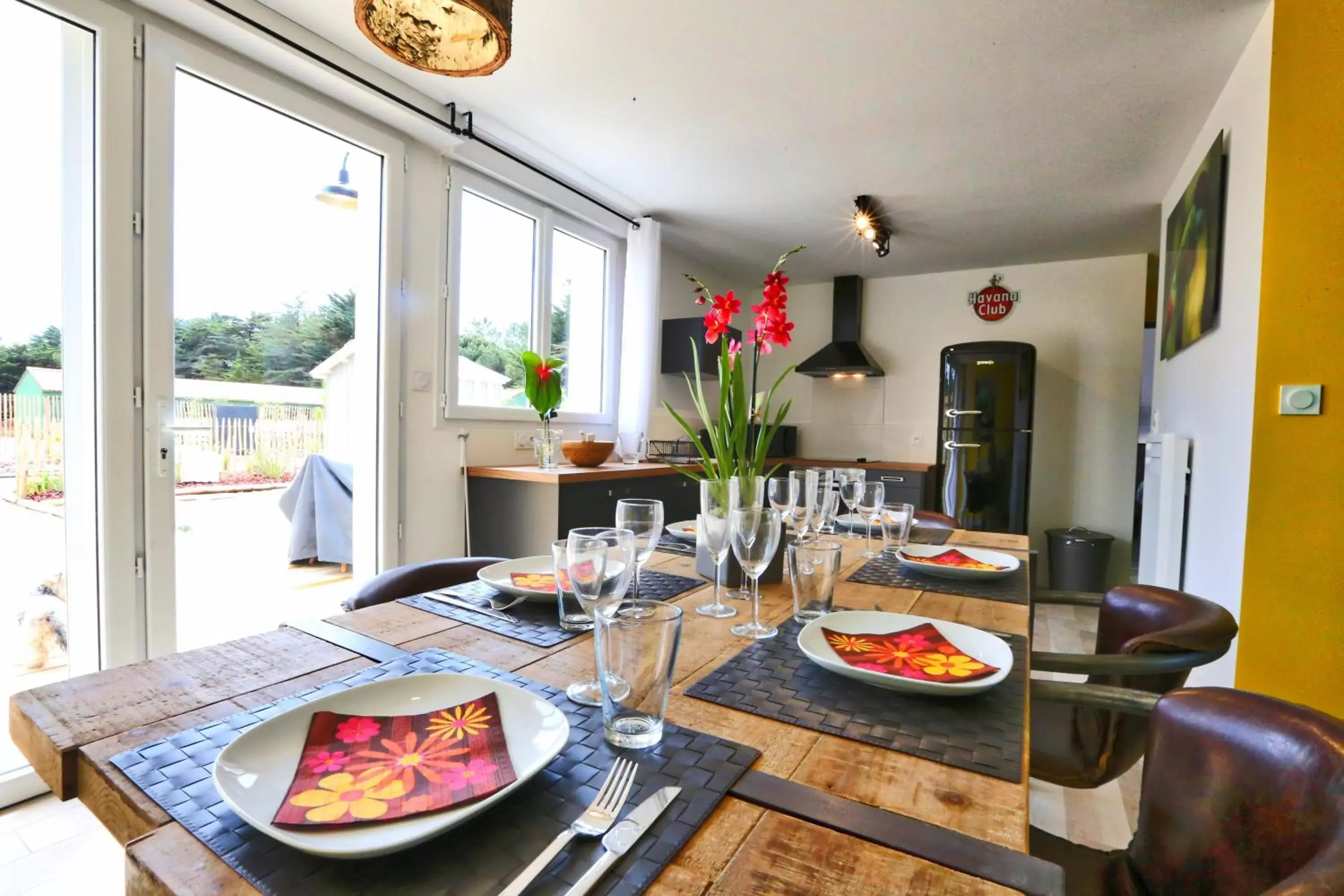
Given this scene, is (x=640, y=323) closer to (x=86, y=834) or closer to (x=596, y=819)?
(x=86, y=834)

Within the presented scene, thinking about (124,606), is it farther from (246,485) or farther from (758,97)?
(758,97)

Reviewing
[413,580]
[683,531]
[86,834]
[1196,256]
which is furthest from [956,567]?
[1196,256]

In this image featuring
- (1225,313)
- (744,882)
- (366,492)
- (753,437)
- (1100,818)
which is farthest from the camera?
(366,492)

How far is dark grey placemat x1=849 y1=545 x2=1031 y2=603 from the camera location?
1240mm

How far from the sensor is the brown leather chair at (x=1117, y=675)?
39.1 inches

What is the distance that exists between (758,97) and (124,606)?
9.34 ft

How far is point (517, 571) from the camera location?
1197 mm

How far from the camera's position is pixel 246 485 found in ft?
7.95

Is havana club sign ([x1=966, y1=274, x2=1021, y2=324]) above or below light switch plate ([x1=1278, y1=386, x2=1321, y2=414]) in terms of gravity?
above

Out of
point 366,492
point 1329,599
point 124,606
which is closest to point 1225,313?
point 1329,599

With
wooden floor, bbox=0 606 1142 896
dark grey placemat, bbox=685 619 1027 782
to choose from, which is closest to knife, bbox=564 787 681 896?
dark grey placemat, bbox=685 619 1027 782

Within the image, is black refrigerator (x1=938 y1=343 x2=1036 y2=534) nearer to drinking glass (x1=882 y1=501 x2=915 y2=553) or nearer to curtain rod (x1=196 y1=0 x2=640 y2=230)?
curtain rod (x1=196 y1=0 x2=640 y2=230)

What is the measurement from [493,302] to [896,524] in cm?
241

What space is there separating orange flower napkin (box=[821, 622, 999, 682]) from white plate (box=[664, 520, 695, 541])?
772mm
